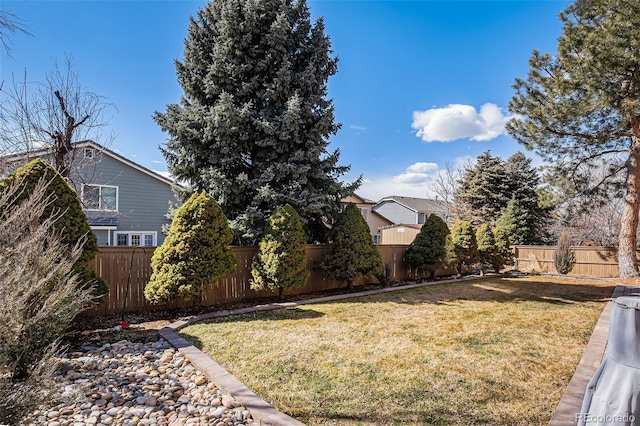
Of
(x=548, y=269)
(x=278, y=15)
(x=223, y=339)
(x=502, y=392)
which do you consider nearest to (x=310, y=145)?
(x=278, y=15)

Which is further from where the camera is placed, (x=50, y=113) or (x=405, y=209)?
(x=405, y=209)

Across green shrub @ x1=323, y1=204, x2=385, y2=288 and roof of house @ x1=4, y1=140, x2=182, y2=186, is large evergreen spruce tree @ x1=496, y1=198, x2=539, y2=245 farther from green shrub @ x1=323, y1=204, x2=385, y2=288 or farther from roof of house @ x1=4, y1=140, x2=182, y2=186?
roof of house @ x1=4, y1=140, x2=182, y2=186

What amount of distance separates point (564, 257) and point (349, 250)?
33.5 feet

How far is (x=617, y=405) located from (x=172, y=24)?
11493 millimetres

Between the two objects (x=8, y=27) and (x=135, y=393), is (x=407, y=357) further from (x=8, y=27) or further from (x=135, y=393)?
(x=8, y=27)

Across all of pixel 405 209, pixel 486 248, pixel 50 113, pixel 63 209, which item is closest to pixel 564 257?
pixel 486 248

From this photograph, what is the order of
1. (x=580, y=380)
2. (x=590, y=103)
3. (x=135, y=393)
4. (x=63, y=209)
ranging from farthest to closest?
1. (x=590, y=103)
2. (x=63, y=209)
3. (x=580, y=380)
4. (x=135, y=393)

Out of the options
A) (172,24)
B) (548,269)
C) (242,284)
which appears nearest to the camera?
(242,284)

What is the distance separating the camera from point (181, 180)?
8523 millimetres

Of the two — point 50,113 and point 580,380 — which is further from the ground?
point 50,113

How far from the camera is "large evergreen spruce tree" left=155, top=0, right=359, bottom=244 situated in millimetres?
7891

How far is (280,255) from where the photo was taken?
7.08 m

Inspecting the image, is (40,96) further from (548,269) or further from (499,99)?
(548,269)

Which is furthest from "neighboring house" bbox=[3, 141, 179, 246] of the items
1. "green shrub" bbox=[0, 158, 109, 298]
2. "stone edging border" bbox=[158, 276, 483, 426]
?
"stone edging border" bbox=[158, 276, 483, 426]
